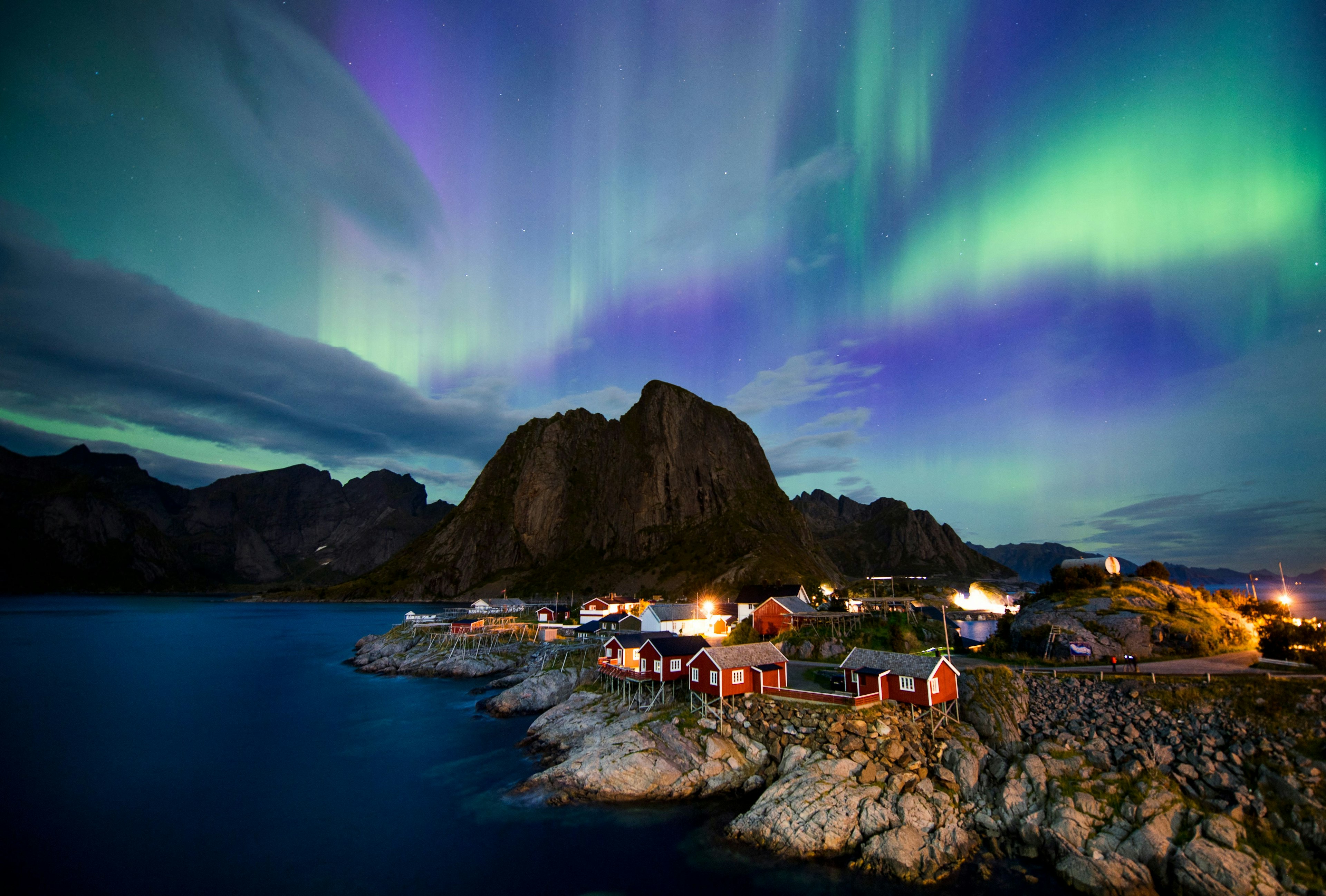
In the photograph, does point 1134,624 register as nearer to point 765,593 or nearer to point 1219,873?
point 1219,873

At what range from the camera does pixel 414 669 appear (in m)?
82.1

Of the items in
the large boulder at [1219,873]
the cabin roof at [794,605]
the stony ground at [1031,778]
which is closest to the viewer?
the large boulder at [1219,873]

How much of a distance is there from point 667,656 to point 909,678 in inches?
736

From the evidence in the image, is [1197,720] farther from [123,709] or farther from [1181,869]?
[123,709]

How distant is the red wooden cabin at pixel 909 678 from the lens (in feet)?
126

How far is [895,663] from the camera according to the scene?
40.1 m

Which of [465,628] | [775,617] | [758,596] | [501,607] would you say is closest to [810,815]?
[775,617]

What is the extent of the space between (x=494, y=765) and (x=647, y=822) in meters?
16.1

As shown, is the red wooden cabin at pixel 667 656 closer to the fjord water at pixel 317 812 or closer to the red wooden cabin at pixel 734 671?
the red wooden cabin at pixel 734 671

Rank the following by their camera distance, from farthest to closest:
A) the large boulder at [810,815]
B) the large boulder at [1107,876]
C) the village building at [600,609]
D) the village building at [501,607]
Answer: the village building at [501,607]
the village building at [600,609]
the large boulder at [810,815]
the large boulder at [1107,876]

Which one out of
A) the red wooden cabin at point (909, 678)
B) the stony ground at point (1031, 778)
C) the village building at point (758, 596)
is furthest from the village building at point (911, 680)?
the village building at point (758, 596)

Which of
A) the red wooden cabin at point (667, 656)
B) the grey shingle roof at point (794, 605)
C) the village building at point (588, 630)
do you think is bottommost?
the village building at point (588, 630)

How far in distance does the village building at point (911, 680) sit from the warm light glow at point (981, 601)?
83499 mm

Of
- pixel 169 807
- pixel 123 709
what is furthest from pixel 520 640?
pixel 169 807
